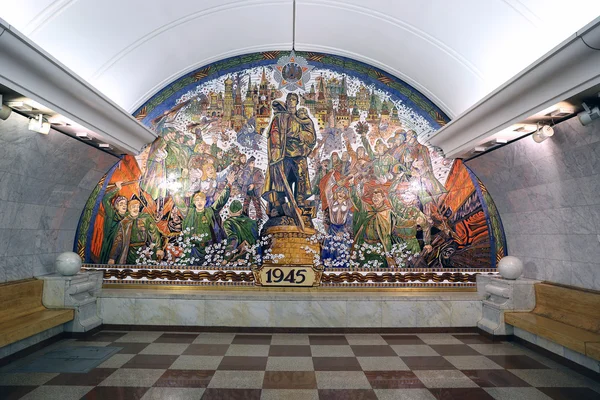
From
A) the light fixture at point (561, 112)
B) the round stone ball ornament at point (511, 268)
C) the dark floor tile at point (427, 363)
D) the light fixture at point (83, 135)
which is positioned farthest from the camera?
the round stone ball ornament at point (511, 268)

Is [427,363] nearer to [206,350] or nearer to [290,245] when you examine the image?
[206,350]

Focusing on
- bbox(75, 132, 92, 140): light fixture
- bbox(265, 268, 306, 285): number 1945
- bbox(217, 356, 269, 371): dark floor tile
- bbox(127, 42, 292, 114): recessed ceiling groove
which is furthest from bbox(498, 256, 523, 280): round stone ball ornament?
bbox(75, 132, 92, 140): light fixture

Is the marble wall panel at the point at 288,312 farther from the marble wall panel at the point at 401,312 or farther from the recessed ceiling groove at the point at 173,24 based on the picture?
the recessed ceiling groove at the point at 173,24

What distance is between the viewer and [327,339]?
19.7ft

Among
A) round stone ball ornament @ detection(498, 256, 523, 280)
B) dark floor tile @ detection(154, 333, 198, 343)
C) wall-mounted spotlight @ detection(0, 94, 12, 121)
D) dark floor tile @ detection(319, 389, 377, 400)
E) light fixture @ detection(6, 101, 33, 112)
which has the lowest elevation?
dark floor tile @ detection(319, 389, 377, 400)

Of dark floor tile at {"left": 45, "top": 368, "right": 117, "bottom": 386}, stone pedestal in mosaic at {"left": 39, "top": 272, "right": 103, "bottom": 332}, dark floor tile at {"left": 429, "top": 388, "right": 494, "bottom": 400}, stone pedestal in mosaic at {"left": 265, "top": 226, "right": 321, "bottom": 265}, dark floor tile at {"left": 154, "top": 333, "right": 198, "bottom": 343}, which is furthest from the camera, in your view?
stone pedestal in mosaic at {"left": 265, "top": 226, "right": 321, "bottom": 265}

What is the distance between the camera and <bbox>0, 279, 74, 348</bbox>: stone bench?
4711 millimetres

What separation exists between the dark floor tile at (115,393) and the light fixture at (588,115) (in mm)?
5483

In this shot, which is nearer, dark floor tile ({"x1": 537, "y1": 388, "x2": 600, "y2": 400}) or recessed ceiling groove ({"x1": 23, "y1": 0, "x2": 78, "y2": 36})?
dark floor tile ({"x1": 537, "y1": 388, "x2": 600, "y2": 400})

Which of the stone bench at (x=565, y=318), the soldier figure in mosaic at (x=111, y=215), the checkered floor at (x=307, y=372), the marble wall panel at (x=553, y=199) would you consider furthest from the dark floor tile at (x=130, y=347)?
the marble wall panel at (x=553, y=199)

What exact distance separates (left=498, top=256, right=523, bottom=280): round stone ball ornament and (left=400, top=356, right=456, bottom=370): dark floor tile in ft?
6.79

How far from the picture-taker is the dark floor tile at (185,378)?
13.4 feet

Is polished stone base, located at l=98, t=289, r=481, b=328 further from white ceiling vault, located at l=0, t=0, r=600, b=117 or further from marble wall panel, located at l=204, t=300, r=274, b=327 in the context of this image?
white ceiling vault, located at l=0, t=0, r=600, b=117

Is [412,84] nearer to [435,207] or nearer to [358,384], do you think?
[435,207]
